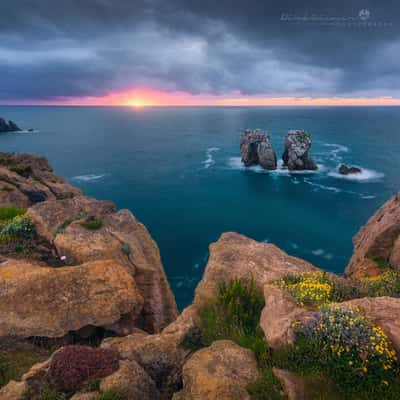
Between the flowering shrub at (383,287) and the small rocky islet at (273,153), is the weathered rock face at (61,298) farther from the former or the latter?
the small rocky islet at (273,153)

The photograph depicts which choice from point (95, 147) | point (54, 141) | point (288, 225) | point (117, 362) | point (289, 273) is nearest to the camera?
point (117, 362)

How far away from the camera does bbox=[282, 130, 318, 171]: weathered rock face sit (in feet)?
340

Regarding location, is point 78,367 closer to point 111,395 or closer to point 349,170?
point 111,395

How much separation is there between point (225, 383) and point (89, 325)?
786 cm

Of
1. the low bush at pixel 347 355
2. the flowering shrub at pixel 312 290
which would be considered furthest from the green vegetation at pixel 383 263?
the low bush at pixel 347 355

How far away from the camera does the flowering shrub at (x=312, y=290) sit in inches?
446

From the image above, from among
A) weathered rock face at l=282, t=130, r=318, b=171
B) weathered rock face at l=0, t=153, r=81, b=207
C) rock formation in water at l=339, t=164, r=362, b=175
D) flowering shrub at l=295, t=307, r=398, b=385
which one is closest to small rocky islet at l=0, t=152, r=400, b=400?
flowering shrub at l=295, t=307, r=398, b=385

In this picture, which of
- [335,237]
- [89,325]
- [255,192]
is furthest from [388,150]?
[89,325]

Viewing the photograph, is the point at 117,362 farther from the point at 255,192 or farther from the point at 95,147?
the point at 95,147

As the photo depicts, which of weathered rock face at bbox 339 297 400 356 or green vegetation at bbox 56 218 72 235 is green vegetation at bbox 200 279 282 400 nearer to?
weathered rock face at bbox 339 297 400 356

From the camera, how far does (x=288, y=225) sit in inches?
2478

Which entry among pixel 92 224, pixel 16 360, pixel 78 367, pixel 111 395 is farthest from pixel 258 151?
pixel 111 395

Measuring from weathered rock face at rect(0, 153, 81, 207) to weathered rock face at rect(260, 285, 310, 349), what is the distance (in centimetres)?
2961

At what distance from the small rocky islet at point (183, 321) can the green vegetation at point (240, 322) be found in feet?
0.17
